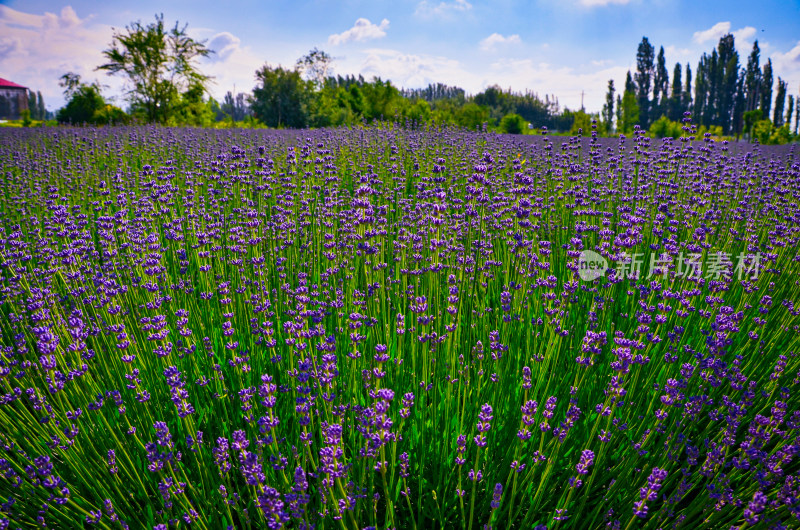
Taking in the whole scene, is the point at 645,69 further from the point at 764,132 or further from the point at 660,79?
the point at 764,132

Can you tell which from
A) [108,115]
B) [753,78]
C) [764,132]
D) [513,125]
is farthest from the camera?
[753,78]

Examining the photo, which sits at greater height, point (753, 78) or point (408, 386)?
point (753, 78)

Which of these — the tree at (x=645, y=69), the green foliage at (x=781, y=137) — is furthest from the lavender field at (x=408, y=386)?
the tree at (x=645, y=69)

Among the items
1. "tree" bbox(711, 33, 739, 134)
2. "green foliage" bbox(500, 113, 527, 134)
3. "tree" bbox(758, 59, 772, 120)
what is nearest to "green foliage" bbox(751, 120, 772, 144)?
"green foliage" bbox(500, 113, 527, 134)

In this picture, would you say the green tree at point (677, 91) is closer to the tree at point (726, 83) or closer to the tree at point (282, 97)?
the tree at point (726, 83)

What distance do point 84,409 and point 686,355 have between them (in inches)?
150

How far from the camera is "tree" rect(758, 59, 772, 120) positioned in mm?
61531

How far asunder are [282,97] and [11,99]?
2015 inches

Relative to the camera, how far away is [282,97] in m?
29.1

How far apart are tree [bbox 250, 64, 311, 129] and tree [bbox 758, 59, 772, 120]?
69.2 metres

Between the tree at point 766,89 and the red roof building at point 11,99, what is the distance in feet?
339

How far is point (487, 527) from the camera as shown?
5.16 ft

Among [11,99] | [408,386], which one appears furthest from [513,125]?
[11,99]

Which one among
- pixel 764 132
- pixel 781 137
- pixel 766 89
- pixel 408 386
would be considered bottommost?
pixel 408 386
